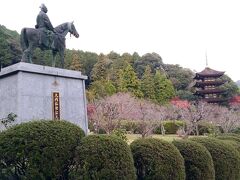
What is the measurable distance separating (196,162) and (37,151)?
3107 mm

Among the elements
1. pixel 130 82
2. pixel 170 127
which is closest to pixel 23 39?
pixel 170 127

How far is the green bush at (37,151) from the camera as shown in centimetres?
460

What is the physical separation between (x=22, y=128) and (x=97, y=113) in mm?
18825

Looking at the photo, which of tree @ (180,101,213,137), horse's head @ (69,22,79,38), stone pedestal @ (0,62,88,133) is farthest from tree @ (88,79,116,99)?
stone pedestal @ (0,62,88,133)

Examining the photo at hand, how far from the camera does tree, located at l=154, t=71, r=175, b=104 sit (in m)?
40.4

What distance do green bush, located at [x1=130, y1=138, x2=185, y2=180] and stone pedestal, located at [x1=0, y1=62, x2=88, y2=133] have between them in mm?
3416

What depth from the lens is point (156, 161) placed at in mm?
5312

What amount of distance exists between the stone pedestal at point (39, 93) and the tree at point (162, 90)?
104ft

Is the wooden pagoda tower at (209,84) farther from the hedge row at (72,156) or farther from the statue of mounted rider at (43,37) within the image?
the hedge row at (72,156)

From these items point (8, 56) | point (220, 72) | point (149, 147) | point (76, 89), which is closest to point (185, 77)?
point (220, 72)

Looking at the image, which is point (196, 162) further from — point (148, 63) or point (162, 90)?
point (148, 63)

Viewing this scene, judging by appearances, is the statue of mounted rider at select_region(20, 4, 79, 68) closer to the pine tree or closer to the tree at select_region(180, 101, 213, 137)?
the tree at select_region(180, 101, 213, 137)

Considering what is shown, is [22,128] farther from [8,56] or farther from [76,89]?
[8,56]

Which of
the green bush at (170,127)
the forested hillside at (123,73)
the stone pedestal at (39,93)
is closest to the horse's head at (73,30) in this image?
the stone pedestal at (39,93)
